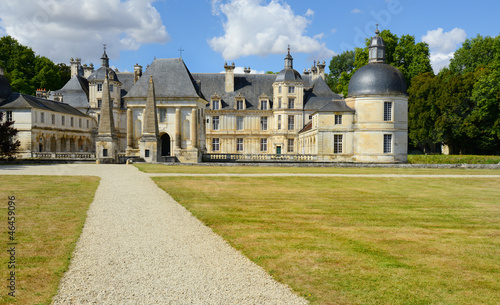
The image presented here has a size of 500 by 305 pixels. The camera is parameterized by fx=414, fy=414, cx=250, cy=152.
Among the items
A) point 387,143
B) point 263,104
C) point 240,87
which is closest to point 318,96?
point 263,104

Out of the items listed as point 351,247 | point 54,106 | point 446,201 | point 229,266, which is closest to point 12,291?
point 229,266

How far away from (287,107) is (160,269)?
47.6 metres

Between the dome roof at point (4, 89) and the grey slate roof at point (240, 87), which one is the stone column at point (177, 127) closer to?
the grey slate roof at point (240, 87)

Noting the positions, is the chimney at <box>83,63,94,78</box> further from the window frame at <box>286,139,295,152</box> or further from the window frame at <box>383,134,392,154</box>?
the window frame at <box>383,134,392,154</box>

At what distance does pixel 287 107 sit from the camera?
52.4 m

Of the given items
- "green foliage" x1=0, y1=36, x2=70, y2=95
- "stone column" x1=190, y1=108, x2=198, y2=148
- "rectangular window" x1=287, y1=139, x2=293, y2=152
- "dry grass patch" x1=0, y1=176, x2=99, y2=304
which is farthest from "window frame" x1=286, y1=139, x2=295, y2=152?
"dry grass patch" x1=0, y1=176, x2=99, y2=304

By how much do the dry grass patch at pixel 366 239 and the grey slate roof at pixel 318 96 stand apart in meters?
38.5

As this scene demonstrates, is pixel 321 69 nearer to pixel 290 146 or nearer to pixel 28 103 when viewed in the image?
pixel 290 146

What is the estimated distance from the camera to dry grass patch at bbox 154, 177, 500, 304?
5.08m

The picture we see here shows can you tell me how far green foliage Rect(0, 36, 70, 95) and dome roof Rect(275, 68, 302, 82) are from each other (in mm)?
34452

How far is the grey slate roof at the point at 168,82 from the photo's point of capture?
4141 centimetres

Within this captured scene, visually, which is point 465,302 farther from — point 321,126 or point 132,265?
point 321,126

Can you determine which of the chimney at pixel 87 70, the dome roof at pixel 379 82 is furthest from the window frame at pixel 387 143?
the chimney at pixel 87 70

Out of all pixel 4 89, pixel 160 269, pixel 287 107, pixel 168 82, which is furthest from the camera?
pixel 287 107
